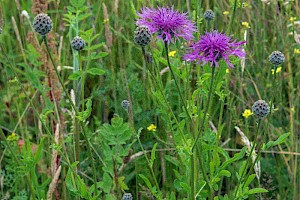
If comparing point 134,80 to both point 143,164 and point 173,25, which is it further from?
point 173,25

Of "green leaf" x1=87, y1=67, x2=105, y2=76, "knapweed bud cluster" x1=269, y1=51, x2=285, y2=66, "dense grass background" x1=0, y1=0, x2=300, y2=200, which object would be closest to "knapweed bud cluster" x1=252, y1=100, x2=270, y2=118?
"knapweed bud cluster" x1=269, y1=51, x2=285, y2=66

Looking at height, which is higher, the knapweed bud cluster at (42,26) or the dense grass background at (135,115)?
the knapweed bud cluster at (42,26)

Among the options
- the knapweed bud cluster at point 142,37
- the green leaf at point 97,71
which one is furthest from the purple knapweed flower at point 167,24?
the green leaf at point 97,71

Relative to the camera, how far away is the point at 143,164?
181 cm

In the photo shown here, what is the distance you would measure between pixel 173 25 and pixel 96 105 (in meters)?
1.03

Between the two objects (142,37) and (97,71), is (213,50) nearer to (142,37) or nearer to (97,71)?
(142,37)

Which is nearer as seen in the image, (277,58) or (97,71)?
(277,58)

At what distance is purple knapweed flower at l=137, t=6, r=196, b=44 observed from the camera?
1195mm

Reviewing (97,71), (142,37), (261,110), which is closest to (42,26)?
(142,37)

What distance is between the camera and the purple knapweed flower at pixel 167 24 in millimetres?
1195

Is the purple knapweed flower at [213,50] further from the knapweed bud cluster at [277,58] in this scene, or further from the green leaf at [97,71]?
the green leaf at [97,71]

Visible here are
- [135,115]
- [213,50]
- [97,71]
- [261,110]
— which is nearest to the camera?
[213,50]

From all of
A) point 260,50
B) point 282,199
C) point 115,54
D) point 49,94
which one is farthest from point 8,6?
point 282,199

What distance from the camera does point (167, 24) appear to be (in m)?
1.20
